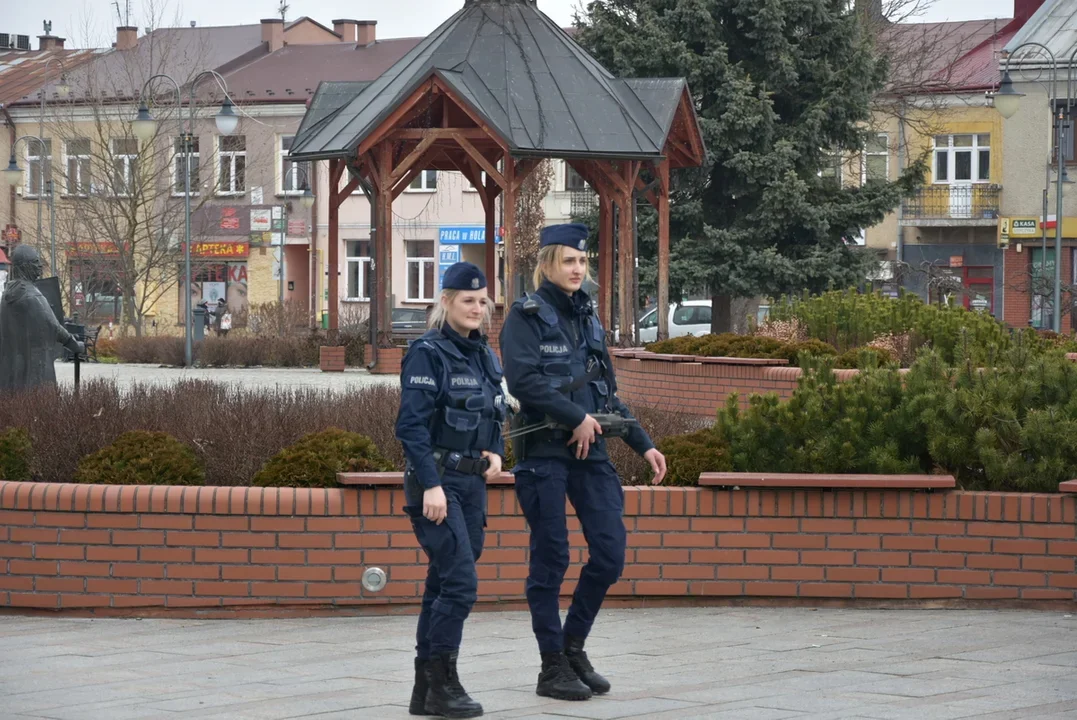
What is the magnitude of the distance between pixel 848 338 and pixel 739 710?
37.2 feet

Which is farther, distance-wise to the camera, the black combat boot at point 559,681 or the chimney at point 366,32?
the chimney at point 366,32

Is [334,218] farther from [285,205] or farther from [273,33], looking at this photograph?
[273,33]

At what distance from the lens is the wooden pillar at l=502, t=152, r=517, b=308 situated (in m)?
22.2

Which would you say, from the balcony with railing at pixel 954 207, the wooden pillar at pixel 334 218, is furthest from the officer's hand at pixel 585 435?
the balcony with railing at pixel 954 207

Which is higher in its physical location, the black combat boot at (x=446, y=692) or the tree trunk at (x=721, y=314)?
the tree trunk at (x=721, y=314)

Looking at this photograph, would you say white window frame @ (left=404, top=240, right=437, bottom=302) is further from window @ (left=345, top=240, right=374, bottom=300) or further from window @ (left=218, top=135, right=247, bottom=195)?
window @ (left=218, top=135, right=247, bottom=195)

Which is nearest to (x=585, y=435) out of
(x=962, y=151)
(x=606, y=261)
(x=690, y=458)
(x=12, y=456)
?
(x=690, y=458)

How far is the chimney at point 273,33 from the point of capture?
185 ft

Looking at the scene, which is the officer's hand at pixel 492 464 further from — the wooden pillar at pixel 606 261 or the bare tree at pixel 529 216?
the bare tree at pixel 529 216

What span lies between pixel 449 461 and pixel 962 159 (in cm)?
4562

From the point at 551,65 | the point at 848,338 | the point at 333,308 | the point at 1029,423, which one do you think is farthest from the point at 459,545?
the point at 333,308

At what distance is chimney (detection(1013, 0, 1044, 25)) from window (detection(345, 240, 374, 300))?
2214 cm

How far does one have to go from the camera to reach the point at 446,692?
5559 millimetres

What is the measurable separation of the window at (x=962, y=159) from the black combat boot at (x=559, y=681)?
44.6m
